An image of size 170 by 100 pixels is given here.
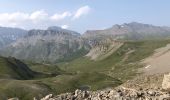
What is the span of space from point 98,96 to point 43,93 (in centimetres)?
13400

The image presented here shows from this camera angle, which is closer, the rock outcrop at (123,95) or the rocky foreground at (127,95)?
the rock outcrop at (123,95)

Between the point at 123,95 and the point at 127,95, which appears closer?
the point at 127,95

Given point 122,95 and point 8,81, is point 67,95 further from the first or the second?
point 8,81

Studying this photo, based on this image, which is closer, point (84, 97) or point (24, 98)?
point (84, 97)

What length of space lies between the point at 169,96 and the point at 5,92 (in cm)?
14163

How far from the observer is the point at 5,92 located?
17338 centimetres

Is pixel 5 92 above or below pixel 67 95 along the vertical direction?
below

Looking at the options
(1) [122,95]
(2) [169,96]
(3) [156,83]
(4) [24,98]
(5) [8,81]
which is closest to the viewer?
(2) [169,96]

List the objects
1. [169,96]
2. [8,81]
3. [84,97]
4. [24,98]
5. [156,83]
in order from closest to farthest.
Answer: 1. [169,96]
2. [84,97]
3. [156,83]
4. [24,98]
5. [8,81]

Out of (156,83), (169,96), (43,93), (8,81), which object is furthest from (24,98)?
(169,96)

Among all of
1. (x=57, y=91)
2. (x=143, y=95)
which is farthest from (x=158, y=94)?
(x=57, y=91)

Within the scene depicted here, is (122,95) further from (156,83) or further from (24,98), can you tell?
(24,98)

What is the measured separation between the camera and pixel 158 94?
40.2 meters

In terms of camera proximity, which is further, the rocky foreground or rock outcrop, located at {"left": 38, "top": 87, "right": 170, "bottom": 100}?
the rocky foreground
